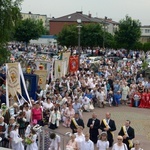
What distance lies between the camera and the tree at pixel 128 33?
2515 inches

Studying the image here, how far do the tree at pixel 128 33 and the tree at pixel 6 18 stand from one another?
3896 cm

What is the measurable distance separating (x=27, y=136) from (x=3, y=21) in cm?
1299

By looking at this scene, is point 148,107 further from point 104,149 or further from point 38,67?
point 104,149

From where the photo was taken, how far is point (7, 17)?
84.9 feet

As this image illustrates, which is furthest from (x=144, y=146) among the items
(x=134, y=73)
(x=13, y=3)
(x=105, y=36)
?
(x=105, y=36)

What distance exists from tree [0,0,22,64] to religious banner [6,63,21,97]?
636 centimetres

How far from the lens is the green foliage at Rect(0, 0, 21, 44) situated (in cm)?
2592

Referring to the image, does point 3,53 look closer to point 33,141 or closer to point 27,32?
point 33,141

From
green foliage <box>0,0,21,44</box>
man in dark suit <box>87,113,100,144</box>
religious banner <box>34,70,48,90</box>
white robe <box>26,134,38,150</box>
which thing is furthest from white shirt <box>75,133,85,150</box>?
green foliage <box>0,0,21,44</box>

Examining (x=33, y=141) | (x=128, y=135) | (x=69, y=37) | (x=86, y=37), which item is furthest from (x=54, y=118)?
(x=86, y=37)

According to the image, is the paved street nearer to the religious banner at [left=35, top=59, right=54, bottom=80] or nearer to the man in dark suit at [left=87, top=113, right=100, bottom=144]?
the man in dark suit at [left=87, top=113, right=100, bottom=144]

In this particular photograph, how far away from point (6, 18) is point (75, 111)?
823 centimetres

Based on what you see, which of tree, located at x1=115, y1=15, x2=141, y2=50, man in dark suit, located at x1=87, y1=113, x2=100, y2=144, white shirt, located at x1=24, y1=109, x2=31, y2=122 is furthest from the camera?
tree, located at x1=115, y1=15, x2=141, y2=50

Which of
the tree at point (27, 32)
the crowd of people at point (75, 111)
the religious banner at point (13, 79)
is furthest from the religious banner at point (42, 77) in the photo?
the tree at point (27, 32)
